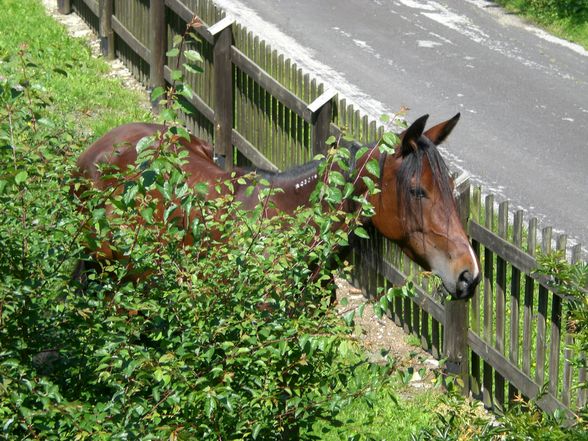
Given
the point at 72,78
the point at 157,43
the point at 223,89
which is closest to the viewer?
the point at 223,89

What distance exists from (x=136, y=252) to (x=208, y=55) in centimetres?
763

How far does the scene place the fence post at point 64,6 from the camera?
16688 mm

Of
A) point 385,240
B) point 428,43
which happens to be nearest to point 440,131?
point 385,240

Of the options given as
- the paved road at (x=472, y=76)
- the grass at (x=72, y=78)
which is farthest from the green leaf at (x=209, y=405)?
the paved road at (x=472, y=76)

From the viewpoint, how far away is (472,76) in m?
15.7

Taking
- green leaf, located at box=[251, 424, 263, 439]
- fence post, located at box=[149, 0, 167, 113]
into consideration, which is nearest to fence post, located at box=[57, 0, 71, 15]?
fence post, located at box=[149, 0, 167, 113]

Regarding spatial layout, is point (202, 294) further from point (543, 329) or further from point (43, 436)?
point (543, 329)

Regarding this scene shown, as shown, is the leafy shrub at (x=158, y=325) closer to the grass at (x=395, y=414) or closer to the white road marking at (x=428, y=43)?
the grass at (x=395, y=414)

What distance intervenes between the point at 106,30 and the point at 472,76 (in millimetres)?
4895

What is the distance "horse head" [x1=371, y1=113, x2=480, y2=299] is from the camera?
244 inches

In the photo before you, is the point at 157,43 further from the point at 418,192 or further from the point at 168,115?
the point at 168,115

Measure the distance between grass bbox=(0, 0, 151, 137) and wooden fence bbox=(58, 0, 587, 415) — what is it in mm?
518

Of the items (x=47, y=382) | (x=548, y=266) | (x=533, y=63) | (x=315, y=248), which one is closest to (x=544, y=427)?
(x=548, y=266)

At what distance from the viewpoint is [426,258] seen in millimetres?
6371
